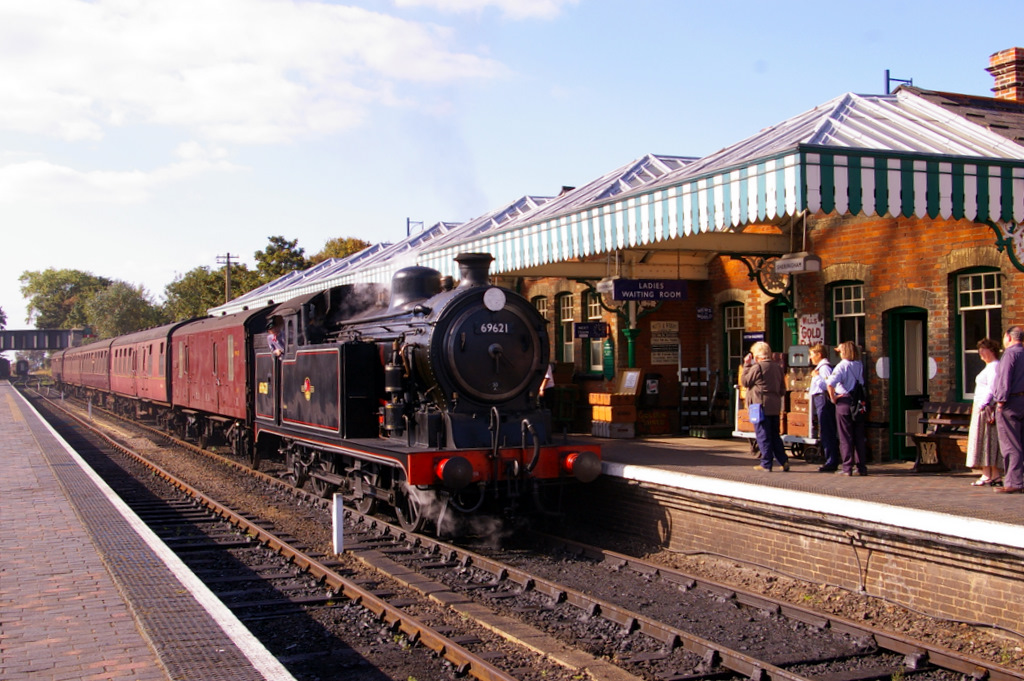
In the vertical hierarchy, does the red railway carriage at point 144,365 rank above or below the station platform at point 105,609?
above

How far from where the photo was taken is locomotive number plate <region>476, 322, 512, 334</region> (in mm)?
8977

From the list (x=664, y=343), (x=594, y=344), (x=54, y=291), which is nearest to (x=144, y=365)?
(x=594, y=344)

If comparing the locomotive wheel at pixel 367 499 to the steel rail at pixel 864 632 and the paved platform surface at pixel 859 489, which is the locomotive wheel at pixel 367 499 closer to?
the paved platform surface at pixel 859 489

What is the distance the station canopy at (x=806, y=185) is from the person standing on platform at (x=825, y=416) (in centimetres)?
182

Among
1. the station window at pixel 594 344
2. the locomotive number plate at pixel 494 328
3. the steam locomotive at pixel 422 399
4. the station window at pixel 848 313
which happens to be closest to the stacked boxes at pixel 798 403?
the station window at pixel 848 313

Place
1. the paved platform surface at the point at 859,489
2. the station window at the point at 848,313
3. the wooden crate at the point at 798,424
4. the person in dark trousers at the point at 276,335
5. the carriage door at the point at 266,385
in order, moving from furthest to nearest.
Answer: the carriage door at the point at 266,385, the person in dark trousers at the point at 276,335, the station window at the point at 848,313, the wooden crate at the point at 798,424, the paved platform surface at the point at 859,489

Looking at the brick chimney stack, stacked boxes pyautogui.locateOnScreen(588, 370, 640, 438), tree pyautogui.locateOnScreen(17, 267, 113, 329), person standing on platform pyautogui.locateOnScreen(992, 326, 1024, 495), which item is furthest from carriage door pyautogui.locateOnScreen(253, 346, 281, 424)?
tree pyautogui.locateOnScreen(17, 267, 113, 329)

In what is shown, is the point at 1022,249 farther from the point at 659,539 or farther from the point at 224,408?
the point at 224,408

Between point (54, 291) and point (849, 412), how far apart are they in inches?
4991

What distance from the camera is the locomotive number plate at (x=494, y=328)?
29.5 ft

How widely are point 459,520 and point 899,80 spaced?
16317 mm

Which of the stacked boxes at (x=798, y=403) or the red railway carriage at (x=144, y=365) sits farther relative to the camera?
the red railway carriage at (x=144, y=365)

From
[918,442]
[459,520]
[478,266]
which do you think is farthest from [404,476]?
[918,442]

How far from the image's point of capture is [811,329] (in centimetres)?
1171
